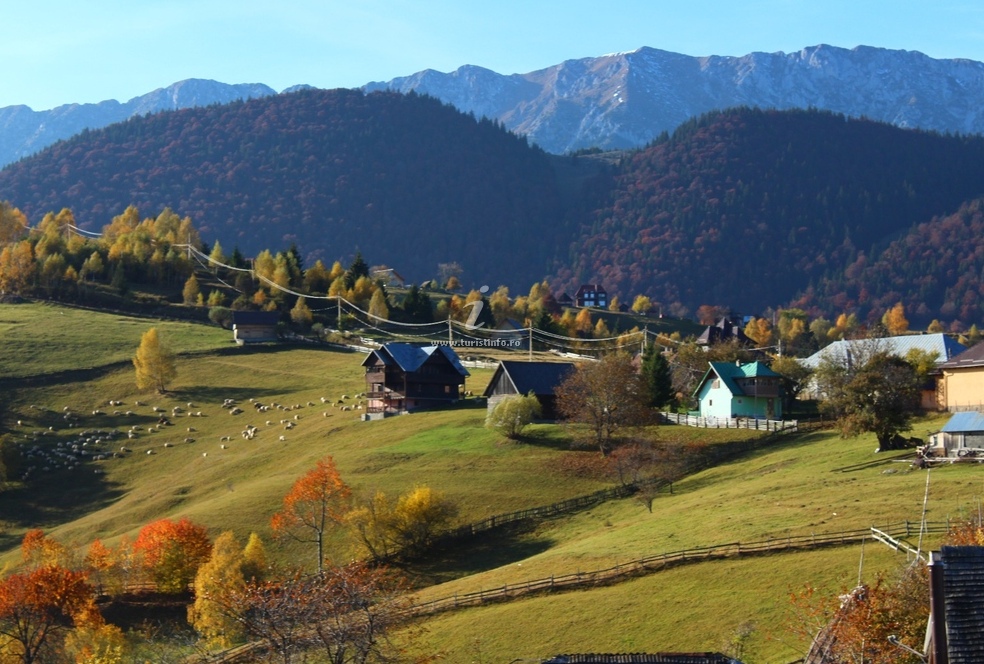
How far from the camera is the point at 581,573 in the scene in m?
50.7

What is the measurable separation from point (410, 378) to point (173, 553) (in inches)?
1624

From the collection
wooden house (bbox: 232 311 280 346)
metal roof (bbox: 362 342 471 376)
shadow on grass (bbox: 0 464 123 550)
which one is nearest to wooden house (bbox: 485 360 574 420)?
metal roof (bbox: 362 342 471 376)

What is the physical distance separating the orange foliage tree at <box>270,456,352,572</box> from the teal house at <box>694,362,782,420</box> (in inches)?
1347

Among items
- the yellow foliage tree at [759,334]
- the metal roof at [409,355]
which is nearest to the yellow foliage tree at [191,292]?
the metal roof at [409,355]

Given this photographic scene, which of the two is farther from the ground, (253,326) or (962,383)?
(253,326)

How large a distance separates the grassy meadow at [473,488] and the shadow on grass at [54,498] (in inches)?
7.3

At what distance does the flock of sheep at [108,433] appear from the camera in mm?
96938

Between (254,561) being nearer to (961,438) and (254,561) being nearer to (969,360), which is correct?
(961,438)

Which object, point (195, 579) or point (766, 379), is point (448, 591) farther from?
point (766, 379)

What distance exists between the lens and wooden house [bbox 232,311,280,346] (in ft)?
460

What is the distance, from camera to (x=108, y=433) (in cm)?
10400

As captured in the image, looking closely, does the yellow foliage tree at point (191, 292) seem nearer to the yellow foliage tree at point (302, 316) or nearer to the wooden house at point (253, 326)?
the yellow foliage tree at point (302, 316)

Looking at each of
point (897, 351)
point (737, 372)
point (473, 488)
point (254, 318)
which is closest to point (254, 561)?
point (473, 488)

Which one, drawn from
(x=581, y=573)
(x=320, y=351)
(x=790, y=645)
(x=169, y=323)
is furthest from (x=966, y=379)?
(x=169, y=323)
